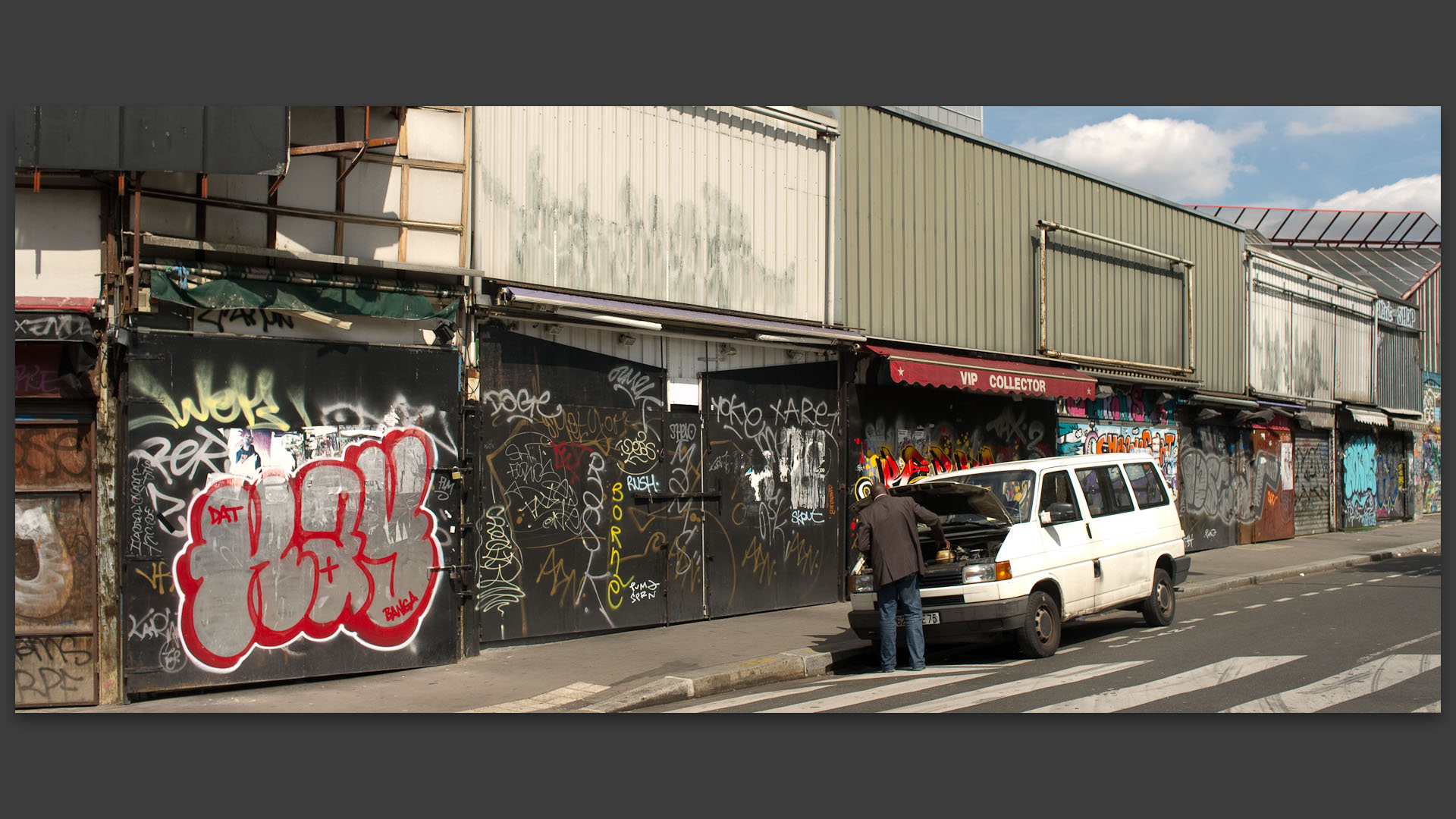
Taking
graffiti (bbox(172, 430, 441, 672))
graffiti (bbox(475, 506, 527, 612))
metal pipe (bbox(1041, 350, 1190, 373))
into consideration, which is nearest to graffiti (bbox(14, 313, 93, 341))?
graffiti (bbox(172, 430, 441, 672))

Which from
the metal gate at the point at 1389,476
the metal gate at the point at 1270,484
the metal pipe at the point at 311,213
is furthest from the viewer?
the metal gate at the point at 1389,476

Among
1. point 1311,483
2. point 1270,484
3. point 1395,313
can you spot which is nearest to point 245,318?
point 1270,484

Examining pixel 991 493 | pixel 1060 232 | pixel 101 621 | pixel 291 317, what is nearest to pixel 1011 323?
pixel 1060 232

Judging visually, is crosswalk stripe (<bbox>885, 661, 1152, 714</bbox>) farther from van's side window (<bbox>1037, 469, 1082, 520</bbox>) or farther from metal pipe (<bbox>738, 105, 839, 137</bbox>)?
metal pipe (<bbox>738, 105, 839, 137</bbox>)

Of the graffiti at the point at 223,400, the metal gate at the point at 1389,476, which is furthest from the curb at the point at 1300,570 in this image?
the graffiti at the point at 223,400

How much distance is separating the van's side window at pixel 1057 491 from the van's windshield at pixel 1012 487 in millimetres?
160

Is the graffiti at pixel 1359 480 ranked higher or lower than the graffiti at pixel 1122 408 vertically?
lower

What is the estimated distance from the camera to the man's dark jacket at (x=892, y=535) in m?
9.84

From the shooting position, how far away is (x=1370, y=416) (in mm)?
27188

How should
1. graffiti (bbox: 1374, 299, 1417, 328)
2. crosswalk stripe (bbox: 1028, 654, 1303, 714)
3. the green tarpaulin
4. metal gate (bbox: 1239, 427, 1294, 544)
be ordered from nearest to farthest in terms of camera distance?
crosswalk stripe (bbox: 1028, 654, 1303, 714)
the green tarpaulin
metal gate (bbox: 1239, 427, 1294, 544)
graffiti (bbox: 1374, 299, 1417, 328)

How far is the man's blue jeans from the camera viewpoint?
998cm

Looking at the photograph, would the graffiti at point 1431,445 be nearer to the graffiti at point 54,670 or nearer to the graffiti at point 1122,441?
the graffiti at point 1122,441

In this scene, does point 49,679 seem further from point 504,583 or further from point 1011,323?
point 1011,323

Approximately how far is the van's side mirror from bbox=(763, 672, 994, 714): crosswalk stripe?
1.70 meters
